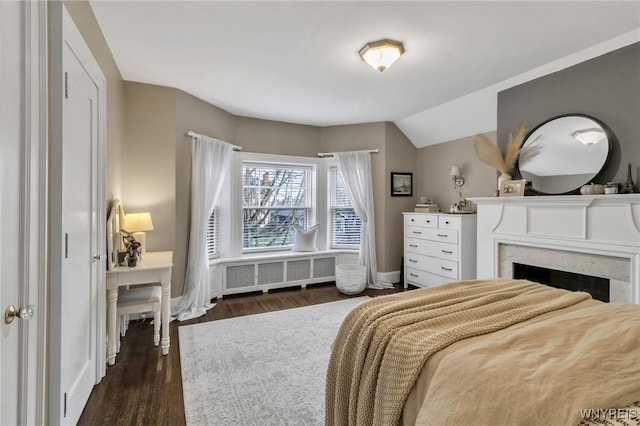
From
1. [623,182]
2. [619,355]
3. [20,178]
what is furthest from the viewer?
[623,182]

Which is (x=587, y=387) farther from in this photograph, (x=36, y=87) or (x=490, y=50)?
(x=490, y=50)

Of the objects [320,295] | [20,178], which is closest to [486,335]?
[20,178]

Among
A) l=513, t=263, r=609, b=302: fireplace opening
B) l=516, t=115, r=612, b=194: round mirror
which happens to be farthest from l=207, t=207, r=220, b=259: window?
l=516, t=115, r=612, b=194: round mirror

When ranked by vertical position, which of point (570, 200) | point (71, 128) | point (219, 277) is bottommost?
point (219, 277)

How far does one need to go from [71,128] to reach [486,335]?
2.24 metres

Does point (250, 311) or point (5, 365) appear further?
point (250, 311)

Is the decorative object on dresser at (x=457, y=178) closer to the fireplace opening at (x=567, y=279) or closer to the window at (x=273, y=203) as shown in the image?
the fireplace opening at (x=567, y=279)

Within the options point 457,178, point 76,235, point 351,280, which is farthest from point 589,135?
point 76,235

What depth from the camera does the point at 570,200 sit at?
100 inches

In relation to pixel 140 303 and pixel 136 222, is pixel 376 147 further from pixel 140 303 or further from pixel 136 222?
pixel 140 303

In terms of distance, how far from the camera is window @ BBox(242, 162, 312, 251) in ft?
14.7

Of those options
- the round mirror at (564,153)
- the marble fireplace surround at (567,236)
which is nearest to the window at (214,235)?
the marble fireplace surround at (567,236)

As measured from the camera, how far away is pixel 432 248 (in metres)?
4.12

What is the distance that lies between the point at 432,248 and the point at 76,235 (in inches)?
151
